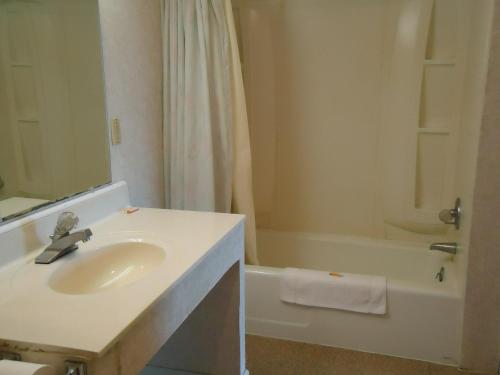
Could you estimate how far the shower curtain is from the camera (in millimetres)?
1987

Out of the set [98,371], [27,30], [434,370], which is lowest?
[434,370]

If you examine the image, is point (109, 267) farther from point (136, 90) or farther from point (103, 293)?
point (136, 90)

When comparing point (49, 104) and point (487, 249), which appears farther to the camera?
point (487, 249)

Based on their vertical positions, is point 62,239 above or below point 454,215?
above

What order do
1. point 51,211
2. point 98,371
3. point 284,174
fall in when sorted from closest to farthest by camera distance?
point 98,371 < point 51,211 < point 284,174

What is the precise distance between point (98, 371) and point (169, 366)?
115 centimetres

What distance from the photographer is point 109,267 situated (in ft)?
4.44

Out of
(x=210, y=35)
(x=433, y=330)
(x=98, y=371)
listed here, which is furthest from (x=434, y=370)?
(x=210, y=35)

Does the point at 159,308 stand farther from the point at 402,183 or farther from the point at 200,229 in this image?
the point at 402,183

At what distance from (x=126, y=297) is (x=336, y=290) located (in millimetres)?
1261

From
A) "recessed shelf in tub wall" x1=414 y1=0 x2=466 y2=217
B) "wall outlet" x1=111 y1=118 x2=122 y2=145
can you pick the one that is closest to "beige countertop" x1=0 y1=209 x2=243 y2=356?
"wall outlet" x1=111 y1=118 x2=122 y2=145

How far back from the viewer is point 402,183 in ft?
8.07

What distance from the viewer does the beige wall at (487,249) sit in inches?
63.9

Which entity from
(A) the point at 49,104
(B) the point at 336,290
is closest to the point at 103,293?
(A) the point at 49,104
